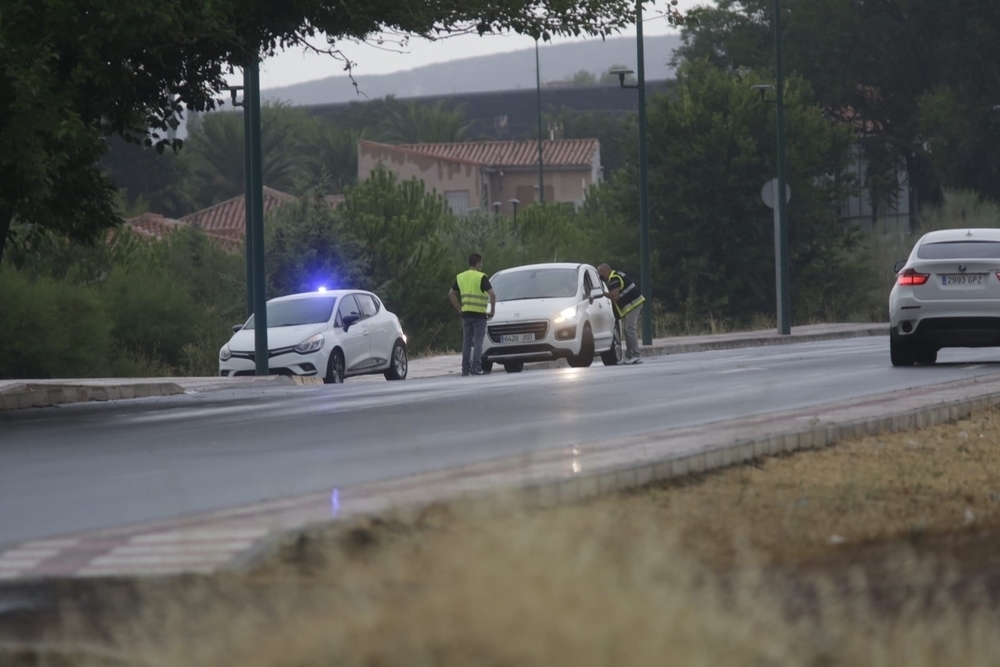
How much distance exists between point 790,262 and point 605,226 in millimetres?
6316

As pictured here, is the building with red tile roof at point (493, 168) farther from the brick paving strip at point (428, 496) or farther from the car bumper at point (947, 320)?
the brick paving strip at point (428, 496)

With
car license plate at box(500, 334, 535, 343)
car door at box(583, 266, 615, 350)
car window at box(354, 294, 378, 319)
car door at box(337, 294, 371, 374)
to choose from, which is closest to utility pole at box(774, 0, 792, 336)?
car door at box(583, 266, 615, 350)

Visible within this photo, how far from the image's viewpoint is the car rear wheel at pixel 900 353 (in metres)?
21.2

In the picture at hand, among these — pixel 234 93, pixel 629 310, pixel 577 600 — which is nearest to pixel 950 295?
pixel 629 310

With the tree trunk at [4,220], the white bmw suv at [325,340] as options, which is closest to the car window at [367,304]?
the white bmw suv at [325,340]

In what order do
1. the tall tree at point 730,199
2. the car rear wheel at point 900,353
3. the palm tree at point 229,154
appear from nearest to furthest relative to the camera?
the car rear wheel at point 900,353
the tall tree at point 730,199
the palm tree at point 229,154

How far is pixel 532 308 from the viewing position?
1093 inches

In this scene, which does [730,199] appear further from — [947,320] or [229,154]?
[229,154]

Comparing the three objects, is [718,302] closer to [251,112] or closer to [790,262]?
[790,262]

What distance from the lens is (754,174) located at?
5481 cm

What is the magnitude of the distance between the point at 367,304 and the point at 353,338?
1184mm

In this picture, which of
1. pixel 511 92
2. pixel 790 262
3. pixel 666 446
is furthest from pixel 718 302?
pixel 511 92

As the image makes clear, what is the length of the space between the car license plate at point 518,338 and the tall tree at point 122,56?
809 centimetres

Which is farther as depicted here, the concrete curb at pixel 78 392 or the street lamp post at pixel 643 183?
the street lamp post at pixel 643 183
